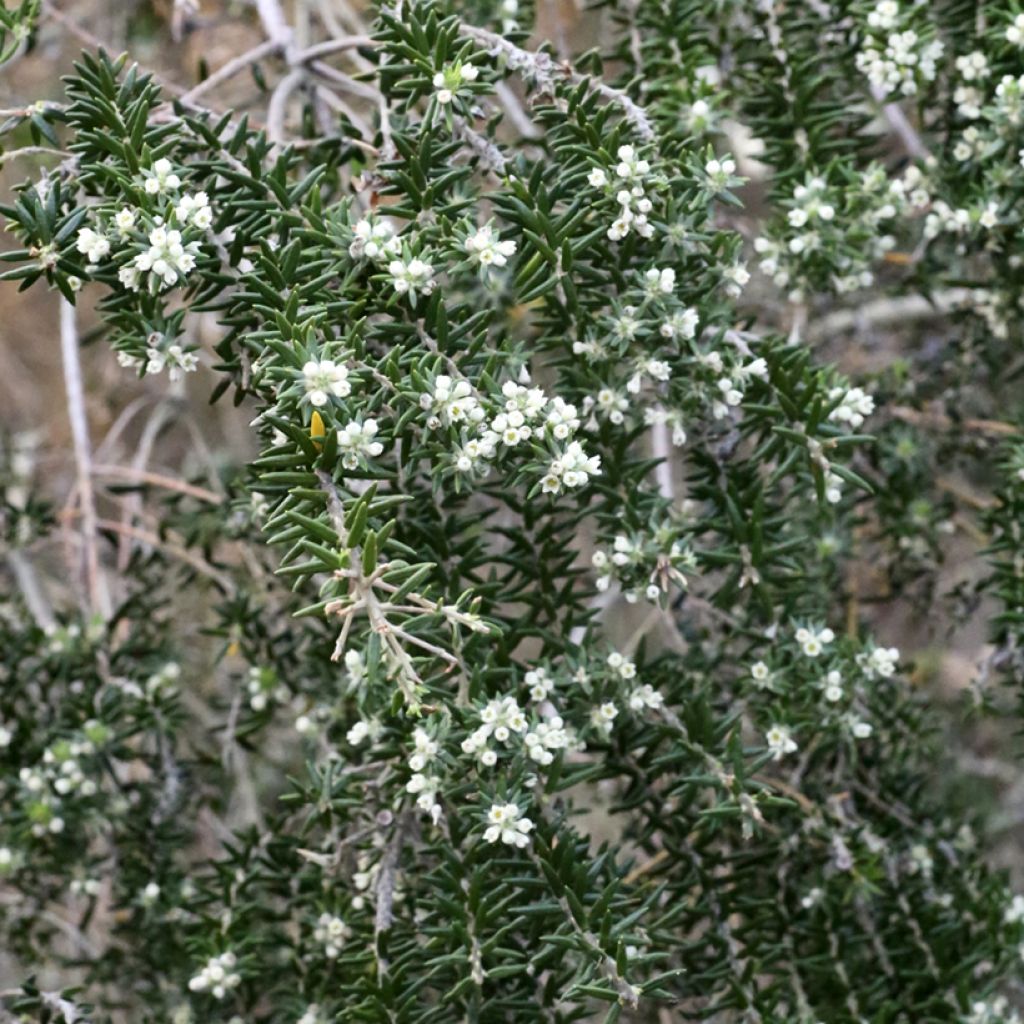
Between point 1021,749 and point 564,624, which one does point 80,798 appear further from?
point 1021,749

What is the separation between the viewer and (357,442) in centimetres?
141

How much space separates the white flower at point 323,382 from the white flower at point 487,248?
30 centimetres

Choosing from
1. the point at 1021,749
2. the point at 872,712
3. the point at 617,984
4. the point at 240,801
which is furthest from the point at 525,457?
the point at 1021,749

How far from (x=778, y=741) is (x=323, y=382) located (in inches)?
36.9

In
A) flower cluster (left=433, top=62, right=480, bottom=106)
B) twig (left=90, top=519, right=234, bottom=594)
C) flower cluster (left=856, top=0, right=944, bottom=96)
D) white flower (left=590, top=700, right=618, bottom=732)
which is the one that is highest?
flower cluster (left=433, top=62, right=480, bottom=106)

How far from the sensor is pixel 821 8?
2.27m

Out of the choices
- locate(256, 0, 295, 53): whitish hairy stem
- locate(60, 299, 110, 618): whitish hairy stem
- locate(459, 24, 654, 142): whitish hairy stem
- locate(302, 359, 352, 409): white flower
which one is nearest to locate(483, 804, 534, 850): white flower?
locate(302, 359, 352, 409): white flower

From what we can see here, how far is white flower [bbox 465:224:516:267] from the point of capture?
1591mm

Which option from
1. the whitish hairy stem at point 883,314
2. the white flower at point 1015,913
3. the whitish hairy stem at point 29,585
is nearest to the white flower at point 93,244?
the whitish hairy stem at point 29,585

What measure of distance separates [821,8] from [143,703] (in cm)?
185

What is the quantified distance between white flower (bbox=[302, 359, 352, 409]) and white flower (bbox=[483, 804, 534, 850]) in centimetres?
57

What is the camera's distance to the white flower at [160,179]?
5.08 ft

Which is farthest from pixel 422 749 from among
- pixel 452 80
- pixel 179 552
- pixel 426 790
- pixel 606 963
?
pixel 179 552

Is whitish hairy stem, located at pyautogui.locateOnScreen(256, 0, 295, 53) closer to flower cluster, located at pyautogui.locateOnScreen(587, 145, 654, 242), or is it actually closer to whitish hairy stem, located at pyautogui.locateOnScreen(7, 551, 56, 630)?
flower cluster, located at pyautogui.locateOnScreen(587, 145, 654, 242)
